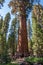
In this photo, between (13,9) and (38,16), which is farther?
(38,16)

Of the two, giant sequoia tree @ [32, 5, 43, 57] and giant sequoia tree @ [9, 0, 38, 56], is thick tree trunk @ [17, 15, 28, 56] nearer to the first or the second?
giant sequoia tree @ [9, 0, 38, 56]

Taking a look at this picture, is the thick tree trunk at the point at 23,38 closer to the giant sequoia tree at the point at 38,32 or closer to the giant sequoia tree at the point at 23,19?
the giant sequoia tree at the point at 23,19

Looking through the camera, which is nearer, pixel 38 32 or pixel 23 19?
pixel 23 19

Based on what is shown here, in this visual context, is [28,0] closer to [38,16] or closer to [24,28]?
[24,28]

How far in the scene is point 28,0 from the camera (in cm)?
3738

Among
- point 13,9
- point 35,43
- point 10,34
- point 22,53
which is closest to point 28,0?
point 13,9

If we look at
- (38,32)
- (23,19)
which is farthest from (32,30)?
(23,19)

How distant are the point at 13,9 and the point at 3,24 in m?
21.2

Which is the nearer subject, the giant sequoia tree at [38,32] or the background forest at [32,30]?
the background forest at [32,30]

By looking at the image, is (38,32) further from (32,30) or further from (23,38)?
(23,38)

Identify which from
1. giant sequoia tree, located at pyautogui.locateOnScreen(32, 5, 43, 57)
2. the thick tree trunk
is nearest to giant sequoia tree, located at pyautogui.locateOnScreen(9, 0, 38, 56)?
the thick tree trunk

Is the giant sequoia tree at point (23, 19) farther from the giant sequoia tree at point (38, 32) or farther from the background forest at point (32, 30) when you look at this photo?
the giant sequoia tree at point (38, 32)

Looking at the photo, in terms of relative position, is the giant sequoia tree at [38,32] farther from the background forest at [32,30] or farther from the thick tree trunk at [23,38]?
the thick tree trunk at [23,38]

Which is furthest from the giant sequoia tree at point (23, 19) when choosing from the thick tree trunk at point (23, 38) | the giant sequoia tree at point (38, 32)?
the giant sequoia tree at point (38, 32)
